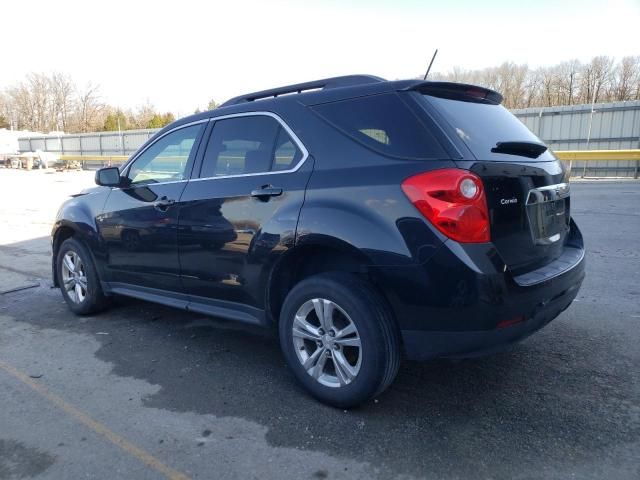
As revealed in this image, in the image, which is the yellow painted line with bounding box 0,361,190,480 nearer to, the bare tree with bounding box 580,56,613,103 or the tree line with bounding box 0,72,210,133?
the bare tree with bounding box 580,56,613,103

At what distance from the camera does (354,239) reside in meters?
2.76

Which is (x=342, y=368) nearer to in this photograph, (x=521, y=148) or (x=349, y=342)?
(x=349, y=342)

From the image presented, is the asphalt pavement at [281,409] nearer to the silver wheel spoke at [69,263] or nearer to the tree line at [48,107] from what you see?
the silver wheel spoke at [69,263]

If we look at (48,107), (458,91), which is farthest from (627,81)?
(48,107)

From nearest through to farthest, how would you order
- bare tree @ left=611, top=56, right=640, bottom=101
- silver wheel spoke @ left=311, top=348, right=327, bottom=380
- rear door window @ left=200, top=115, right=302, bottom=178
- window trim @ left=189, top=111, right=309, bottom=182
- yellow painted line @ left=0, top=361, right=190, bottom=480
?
yellow painted line @ left=0, top=361, right=190, bottom=480 → silver wheel spoke @ left=311, top=348, right=327, bottom=380 → window trim @ left=189, top=111, right=309, bottom=182 → rear door window @ left=200, top=115, right=302, bottom=178 → bare tree @ left=611, top=56, right=640, bottom=101

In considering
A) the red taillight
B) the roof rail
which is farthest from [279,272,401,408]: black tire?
the roof rail

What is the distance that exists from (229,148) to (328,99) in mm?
915

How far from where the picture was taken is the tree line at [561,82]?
42781 millimetres

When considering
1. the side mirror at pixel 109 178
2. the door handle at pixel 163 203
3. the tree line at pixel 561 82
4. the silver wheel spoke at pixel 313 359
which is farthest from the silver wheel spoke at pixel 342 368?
the tree line at pixel 561 82

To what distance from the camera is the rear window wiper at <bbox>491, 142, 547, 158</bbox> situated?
2886mm

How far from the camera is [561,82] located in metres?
47.0

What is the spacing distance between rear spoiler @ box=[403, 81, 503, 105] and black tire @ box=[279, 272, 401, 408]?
1151mm

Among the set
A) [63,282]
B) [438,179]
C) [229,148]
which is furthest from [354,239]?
[63,282]

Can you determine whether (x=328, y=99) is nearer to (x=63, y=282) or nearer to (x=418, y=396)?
(x=418, y=396)
